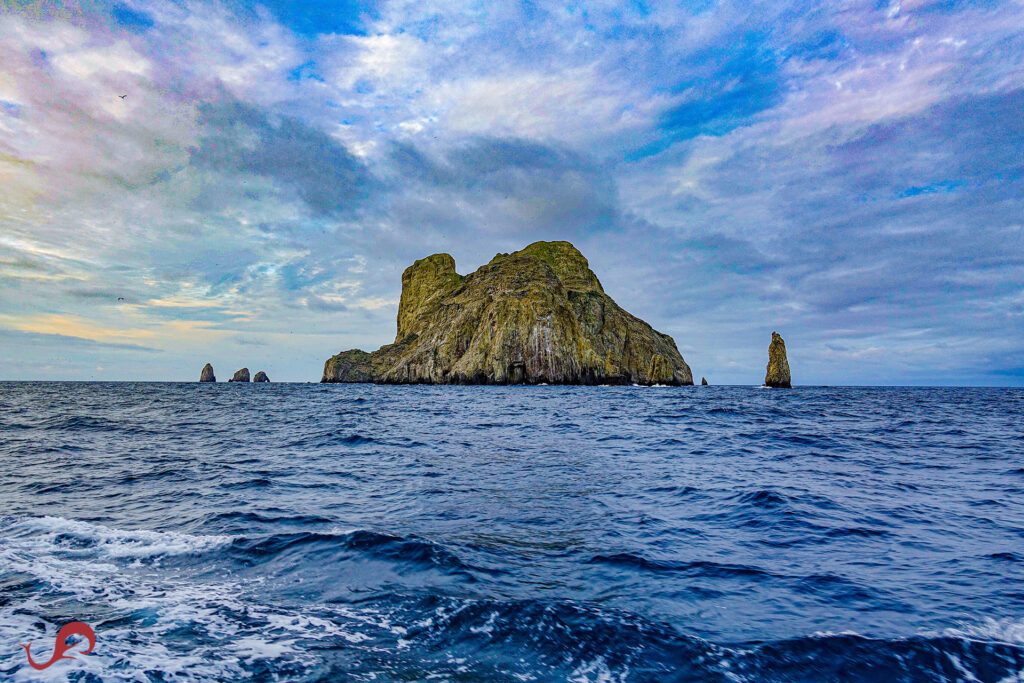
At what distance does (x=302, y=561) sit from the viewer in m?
7.72

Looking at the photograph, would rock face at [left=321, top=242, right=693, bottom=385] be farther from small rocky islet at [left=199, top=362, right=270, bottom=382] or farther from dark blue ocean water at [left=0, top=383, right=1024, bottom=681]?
dark blue ocean water at [left=0, top=383, right=1024, bottom=681]

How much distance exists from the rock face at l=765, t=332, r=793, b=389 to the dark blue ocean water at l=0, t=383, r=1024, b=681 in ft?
305

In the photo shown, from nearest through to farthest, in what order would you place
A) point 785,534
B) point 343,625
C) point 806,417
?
point 343,625 < point 785,534 < point 806,417

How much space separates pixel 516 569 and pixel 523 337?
10109 centimetres

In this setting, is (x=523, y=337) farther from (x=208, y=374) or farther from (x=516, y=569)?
(x=208, y=374)

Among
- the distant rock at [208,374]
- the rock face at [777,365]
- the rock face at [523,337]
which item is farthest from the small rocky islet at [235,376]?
the rock face at [777,365]

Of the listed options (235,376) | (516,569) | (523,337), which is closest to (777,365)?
(523,337)

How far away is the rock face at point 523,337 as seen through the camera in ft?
356

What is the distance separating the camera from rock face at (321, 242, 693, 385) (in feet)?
356

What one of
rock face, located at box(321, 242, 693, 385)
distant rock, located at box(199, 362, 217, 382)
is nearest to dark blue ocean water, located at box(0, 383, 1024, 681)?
rock face, located at box(321, 242, 693, 385)

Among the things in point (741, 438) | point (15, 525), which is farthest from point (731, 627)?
point (741, 438)

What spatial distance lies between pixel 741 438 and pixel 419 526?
19.4 metres

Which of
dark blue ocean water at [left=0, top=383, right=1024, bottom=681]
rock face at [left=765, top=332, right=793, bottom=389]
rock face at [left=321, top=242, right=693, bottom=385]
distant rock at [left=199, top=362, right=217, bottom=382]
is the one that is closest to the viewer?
dark blue ocean water at [left=0, top=383, right=1024, bottom=681]

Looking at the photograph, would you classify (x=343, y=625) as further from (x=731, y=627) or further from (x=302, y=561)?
(x=731, y=627)
